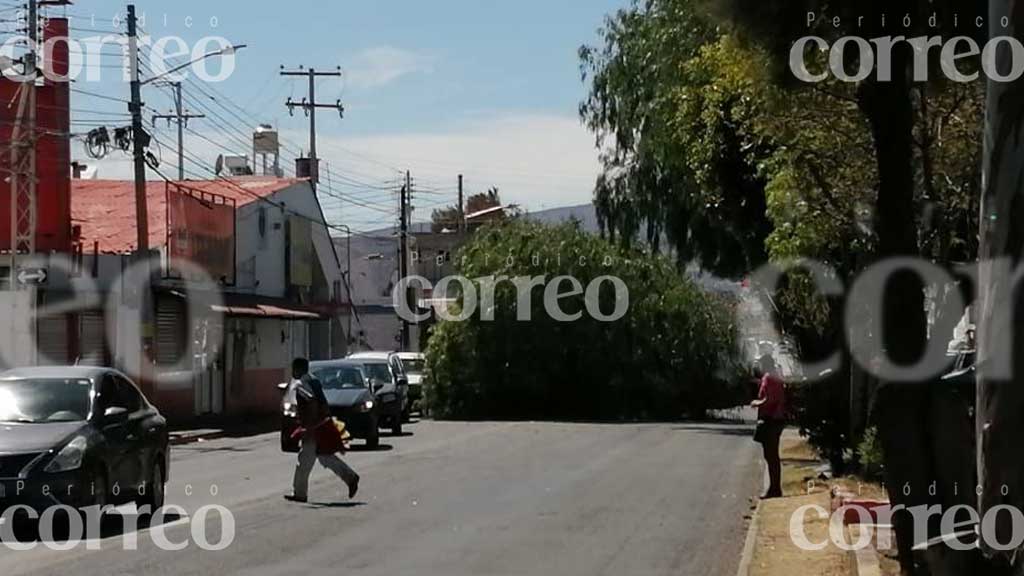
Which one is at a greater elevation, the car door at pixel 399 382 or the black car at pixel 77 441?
the black car at pixel 77 441

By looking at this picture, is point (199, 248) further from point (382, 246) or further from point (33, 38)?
point (382, 246)

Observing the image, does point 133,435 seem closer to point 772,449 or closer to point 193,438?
point 772,449

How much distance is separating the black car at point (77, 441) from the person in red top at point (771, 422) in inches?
289

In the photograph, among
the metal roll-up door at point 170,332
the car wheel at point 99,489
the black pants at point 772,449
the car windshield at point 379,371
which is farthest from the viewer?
the metal roll-up door at point 170,332

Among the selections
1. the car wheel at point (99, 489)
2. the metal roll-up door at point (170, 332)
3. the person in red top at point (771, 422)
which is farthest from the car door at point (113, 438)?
the metal roll-up door at point (170, 332)

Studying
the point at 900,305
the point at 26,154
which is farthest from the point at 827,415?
the point at 26,154

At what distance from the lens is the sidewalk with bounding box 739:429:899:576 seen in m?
12.7

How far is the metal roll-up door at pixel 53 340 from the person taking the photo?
124ft

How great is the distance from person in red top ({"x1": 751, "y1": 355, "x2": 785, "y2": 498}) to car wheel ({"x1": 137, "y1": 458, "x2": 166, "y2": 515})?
7.30 meters

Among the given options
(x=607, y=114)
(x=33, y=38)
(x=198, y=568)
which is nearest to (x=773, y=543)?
(x=198, y=568)

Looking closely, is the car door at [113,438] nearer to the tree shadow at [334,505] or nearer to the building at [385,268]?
the tree shadow at [334,505]

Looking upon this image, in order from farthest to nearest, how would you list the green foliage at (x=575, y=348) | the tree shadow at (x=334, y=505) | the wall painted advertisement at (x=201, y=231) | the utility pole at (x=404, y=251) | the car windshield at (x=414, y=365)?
the utility pole at (x=404, y=251) < the car windshield at (x=414, y=365) < the green foliage at (x=575, y=348) < the wall painted advertisement at (x=201, y=231) < the tree shadow at (x=334, y=505)

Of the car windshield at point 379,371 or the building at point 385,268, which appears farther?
the building at point 385,268

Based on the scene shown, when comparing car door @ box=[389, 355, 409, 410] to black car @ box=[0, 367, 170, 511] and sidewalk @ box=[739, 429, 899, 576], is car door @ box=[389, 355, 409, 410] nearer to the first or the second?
sidewalk @ box=[739, 429, 899, 576]
